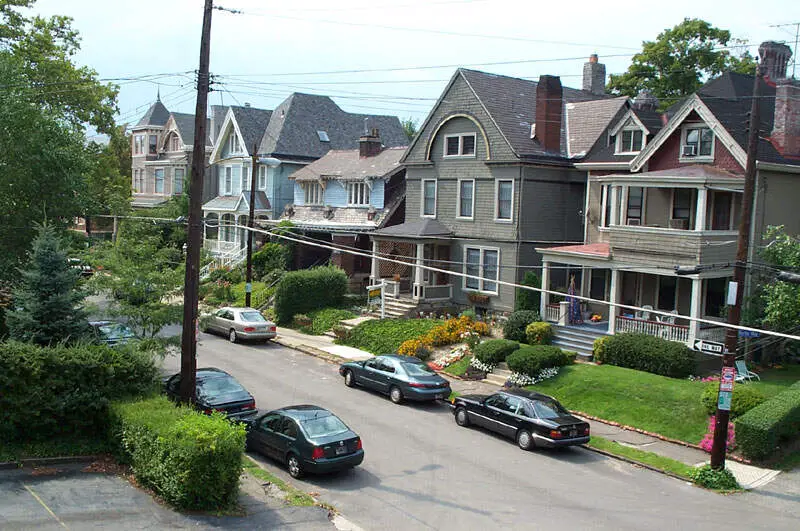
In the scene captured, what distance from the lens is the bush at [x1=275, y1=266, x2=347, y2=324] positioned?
3697 cm

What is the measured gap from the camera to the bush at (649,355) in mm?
Result: 25016

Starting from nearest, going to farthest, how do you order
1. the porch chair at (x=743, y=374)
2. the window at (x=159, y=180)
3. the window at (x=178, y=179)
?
the porch chair at (x=743, y=374) → the window at (x=178, y=179) → the window at (x=159, y=180)

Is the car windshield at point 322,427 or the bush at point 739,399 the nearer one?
the car windshield at point 322,427

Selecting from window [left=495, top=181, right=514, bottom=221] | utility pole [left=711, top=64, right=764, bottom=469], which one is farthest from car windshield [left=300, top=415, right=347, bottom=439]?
window [left=495, top=181, right=514, bottom=221]

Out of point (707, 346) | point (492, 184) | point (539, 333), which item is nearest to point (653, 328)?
point (707, 346)

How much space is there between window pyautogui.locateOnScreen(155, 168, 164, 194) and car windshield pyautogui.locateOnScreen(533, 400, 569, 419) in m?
47.8

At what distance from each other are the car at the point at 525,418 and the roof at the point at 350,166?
21.5 meters

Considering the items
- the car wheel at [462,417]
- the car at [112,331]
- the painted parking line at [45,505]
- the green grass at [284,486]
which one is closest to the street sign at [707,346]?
the car wheel at [462,417]

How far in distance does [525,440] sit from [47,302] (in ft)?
42.6

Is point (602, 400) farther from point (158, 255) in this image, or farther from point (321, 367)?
point (158, 255)

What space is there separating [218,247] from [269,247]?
807cm

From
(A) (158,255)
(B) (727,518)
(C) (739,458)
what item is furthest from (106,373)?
(C) (739,458)

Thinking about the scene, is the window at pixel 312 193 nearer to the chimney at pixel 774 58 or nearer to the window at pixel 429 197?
the window at pixel 429 197

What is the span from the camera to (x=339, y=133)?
53.9 meters
